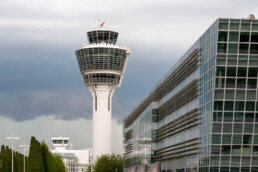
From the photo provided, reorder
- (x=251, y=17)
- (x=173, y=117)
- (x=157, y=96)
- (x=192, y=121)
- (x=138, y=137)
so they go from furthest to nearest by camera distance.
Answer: (x=138, y=137)
(x=157, y=96)
(x=173, y=117)
(x=192, y=121)
(x=251, y=17)

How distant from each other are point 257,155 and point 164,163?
35893 mm

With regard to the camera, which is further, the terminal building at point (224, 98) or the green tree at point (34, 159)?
the green tree at point (34, 159)

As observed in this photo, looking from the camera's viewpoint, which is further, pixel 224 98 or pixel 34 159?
pixel 34 159

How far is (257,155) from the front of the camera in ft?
271

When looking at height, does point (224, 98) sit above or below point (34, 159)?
above

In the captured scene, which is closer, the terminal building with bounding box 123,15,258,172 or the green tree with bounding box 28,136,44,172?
the terminal building with bounding box 123,15,258,172

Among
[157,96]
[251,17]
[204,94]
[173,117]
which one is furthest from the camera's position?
[157,96]

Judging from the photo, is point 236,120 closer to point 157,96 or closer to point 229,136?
point 229,136

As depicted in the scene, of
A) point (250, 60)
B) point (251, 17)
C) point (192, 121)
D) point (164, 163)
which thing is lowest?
point (164, 163)

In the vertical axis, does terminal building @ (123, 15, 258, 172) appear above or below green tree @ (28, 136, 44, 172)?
above

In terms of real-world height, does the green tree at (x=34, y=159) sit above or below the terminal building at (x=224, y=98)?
below

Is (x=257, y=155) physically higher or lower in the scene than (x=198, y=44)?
lower

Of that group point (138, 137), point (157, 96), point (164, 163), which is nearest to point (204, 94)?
point (164, 163)

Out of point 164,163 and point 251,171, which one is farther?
point 164,163
